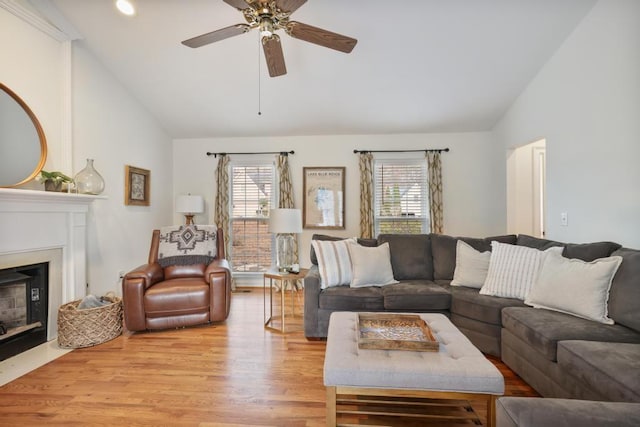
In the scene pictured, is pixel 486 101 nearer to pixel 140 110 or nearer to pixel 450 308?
pixel 450 308

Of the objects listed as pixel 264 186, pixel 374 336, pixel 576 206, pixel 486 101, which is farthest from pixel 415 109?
pixel 374 336

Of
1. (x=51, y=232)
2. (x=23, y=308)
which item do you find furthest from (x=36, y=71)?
(x=23, y=308)

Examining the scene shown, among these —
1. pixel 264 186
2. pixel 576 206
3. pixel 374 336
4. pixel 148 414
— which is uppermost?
pixel 264 186

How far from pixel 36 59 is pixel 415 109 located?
4.09m

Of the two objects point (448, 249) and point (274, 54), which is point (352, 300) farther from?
point (274, 54)

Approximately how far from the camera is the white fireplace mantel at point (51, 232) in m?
2.55

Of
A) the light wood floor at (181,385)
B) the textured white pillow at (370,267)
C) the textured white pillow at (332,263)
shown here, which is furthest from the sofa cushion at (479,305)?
the textured white pillow at (332,263)

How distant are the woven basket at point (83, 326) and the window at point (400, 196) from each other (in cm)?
354

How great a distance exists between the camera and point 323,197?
4.94m

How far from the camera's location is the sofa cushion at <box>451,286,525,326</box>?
8.21 ft

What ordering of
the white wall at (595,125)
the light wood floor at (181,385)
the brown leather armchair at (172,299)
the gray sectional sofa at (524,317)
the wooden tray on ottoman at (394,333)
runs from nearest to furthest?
the gray sectional sofa at (524,317)
the wooden tray on ottoman at (394,333)
the light wood floor at (181,385)
the white wall at (595,125)
the brown leather armchair at (172,299)

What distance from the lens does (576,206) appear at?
300cm

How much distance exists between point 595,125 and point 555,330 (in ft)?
6.33

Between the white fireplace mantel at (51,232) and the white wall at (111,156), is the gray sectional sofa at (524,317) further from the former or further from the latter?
the white wall at (111,156)
